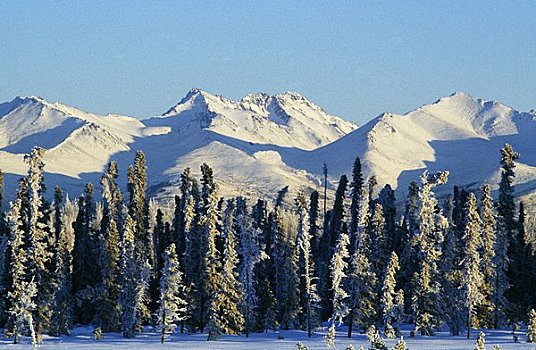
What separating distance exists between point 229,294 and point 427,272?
1837 cm

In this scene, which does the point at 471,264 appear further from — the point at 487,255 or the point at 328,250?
the point at 328,250

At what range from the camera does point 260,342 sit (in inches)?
3393

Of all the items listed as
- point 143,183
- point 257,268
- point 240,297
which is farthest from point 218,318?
point 143,183

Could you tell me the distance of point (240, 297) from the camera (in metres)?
95.8

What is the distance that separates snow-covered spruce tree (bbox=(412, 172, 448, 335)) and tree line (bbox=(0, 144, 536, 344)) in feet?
0.33

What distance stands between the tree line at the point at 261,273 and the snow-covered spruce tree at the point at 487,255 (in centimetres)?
11

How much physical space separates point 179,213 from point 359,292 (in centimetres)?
3272

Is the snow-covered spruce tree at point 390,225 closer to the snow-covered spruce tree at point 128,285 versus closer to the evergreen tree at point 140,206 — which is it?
the evergreen tree at point 140,206

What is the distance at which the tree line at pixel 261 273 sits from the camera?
9075 cm

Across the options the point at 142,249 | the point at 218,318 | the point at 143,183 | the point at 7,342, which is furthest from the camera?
the point at 143,183

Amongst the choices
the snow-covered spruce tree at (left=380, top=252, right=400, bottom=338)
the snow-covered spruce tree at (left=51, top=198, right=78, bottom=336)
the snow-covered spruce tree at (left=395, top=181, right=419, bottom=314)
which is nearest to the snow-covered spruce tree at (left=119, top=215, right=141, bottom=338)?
the snow-covered spruce tree at (left=51, top=198, right=78, bottom=336)

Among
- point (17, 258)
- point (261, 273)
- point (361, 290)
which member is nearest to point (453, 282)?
point (361, 290)

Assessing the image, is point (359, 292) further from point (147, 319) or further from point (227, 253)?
point (147, 319)

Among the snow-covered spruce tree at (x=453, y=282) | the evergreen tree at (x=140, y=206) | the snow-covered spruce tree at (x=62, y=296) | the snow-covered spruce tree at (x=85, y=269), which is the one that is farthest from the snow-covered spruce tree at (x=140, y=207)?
the snow-covered spruce tree at (x=453, y=282)
